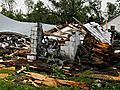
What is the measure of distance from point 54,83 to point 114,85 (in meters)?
2.32

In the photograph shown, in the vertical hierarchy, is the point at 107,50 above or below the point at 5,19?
below

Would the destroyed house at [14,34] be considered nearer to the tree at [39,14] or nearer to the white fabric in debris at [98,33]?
the white fabric in debris at [98,33]

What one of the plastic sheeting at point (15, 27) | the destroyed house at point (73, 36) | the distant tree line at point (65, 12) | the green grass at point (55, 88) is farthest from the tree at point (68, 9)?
the green grass at point (55, 88)

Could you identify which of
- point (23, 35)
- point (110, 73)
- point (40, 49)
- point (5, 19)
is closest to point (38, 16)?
point (5, 19)

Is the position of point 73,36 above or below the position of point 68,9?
below

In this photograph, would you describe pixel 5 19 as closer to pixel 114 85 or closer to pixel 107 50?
pixel 107 50

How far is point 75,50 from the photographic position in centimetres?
1944

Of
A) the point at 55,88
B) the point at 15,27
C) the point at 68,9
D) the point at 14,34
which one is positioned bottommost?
the point at 55,88

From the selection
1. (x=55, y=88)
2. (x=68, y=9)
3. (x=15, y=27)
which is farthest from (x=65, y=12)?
(x=55, y=88)

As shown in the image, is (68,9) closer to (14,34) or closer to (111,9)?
(111,9)

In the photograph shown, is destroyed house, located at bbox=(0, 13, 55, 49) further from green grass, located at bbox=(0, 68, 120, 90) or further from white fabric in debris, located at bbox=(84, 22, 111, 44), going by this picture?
green grass, located at bbox=(0, 68, 120, 90)

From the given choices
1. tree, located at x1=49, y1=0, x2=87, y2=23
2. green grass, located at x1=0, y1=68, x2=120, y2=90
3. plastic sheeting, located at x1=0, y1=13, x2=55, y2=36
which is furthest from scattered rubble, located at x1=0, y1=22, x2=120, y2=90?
tree, located at x1=49, y1=0, x2=87, y2=23

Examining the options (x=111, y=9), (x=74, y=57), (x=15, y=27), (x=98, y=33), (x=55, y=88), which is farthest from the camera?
(x=111, y=9)

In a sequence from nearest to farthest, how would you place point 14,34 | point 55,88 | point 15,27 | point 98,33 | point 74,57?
point 55,88, point 74,57, point 98,33, point 14,34, point 15,27
